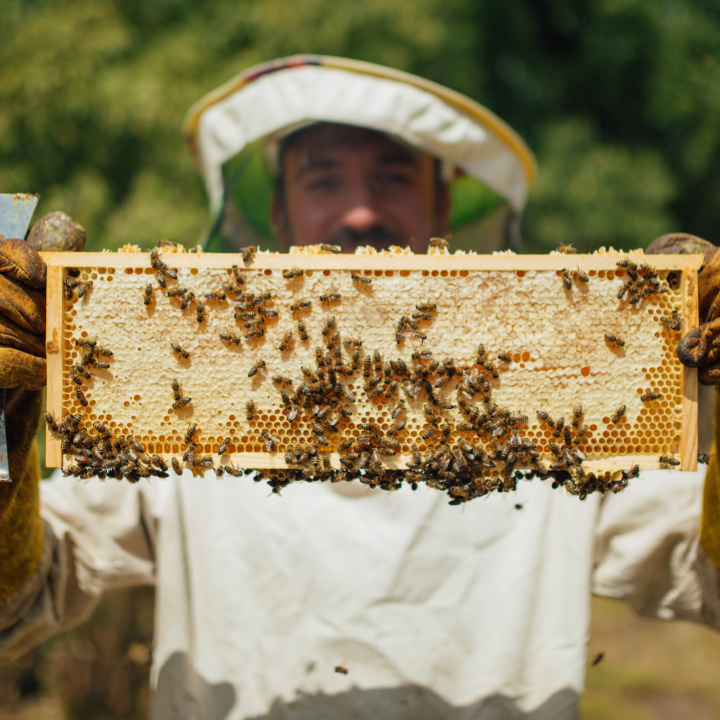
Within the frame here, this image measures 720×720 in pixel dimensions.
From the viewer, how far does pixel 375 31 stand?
7.81 metres

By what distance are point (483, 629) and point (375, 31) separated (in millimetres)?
7416

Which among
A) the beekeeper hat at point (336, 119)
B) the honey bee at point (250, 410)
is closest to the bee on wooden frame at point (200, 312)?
the honey bee at point (250, 410)

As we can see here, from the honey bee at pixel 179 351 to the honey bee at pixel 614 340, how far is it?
1.65m

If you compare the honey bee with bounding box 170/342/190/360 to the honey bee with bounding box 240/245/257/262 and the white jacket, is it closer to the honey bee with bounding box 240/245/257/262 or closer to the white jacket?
the honey bee with bounding box 240/245/257/262

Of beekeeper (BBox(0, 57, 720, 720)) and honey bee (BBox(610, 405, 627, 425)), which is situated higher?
honey bee (BBox(610, 405, 627, 425))

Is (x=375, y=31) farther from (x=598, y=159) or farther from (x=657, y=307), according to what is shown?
(x=657, y=307)

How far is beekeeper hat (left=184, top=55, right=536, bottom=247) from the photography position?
387 cm

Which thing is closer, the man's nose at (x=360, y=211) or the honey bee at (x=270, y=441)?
the honey bee at (x=270, y=441)

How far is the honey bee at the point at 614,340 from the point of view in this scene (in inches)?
91.0

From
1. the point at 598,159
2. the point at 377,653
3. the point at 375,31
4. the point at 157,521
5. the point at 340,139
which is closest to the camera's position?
the point at 377,653

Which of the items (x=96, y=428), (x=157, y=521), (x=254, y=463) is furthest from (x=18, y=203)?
(x=157, y=521)

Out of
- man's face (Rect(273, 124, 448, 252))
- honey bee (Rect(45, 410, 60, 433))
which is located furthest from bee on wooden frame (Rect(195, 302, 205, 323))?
man's face (Rect(273, 124, 448, 252))

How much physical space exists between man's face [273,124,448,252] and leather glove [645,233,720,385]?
197cm

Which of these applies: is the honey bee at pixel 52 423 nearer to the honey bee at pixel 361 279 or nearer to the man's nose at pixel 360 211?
the honey bee at pixel 361 279
